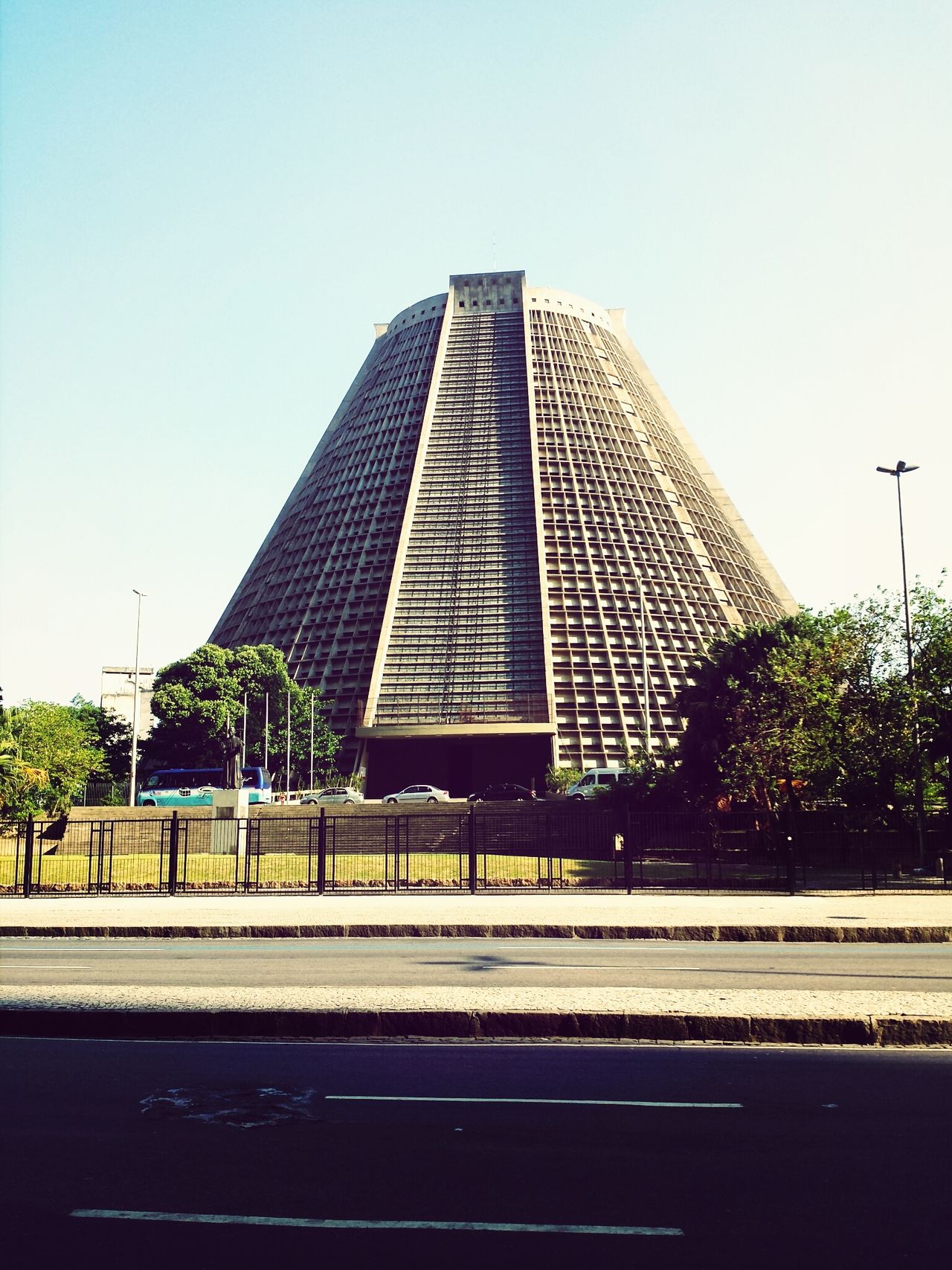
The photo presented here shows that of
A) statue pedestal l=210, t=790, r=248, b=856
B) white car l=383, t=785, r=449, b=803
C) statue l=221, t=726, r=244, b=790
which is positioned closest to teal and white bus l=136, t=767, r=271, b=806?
statue l=221, t=726, r=244, b=790

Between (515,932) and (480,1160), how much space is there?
1393 cm

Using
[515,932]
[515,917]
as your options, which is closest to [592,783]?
[515,917]

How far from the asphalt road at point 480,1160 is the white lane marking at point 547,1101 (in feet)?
0.08

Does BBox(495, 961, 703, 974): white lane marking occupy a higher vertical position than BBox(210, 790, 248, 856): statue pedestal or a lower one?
lower

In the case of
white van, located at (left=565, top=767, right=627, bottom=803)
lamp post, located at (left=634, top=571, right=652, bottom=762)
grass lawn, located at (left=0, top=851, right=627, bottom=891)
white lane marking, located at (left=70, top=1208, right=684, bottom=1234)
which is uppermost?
lamp post, located at (left=634, top=571, right=652, bottom=762)

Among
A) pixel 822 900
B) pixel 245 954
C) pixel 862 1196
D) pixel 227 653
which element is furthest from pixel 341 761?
pixel 862 1196

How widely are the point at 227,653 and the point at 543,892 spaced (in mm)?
55492

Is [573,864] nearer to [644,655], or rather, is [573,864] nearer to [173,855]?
[173,855]

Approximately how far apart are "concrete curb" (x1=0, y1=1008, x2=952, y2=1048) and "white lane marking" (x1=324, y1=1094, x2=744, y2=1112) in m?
2.42

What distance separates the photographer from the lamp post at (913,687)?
32.6 m

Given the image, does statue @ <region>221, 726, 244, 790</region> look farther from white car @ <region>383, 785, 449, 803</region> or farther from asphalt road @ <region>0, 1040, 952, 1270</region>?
asphalt road @ <region>0, 1040, 952, 1270</region>

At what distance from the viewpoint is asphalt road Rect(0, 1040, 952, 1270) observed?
5.23m

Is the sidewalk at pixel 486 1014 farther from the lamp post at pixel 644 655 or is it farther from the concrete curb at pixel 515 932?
the lamp post at pixel 644 655

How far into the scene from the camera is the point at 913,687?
34.3m
